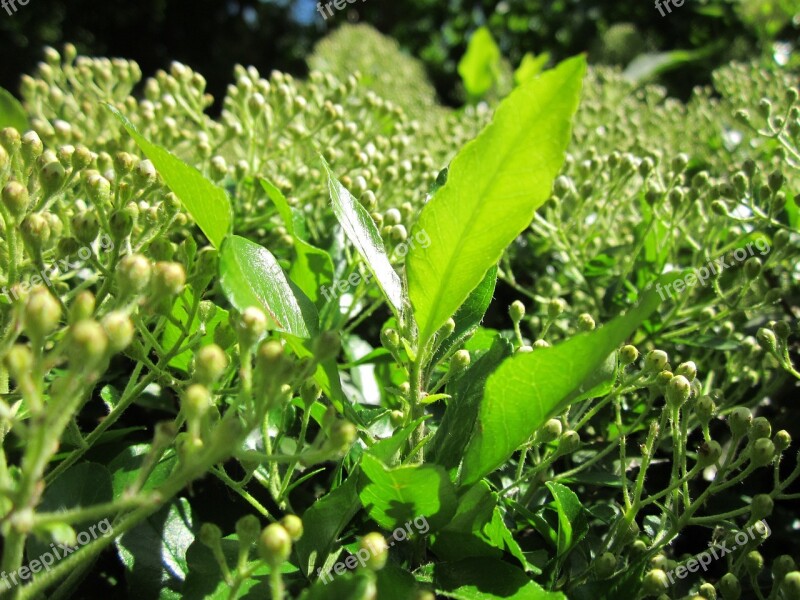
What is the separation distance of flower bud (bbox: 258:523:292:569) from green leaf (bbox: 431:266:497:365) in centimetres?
30

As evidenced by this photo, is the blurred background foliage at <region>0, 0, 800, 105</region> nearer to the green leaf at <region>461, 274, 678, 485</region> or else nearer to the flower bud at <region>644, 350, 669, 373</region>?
the flower bud at <region>644, 350, 669, 373</region>

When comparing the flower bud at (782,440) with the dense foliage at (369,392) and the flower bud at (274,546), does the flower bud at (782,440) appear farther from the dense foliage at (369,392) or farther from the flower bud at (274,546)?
the flower bud at (274,546)

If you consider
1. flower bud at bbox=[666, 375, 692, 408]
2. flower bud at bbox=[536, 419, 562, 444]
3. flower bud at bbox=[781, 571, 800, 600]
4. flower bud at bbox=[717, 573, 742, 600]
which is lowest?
flower bud at bbox=[717, 573, 742, 600]

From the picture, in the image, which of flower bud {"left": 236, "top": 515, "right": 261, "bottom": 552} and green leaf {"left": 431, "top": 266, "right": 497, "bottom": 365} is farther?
green leaf {"left": 431, "top": 266, "right": 497, "bottom": 365}

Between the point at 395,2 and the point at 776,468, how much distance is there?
5282 millimetres

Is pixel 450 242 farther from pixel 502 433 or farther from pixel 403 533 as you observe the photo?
pixel 403 533

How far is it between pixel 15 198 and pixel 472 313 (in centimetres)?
45

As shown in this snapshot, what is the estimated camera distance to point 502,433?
586 millimetres

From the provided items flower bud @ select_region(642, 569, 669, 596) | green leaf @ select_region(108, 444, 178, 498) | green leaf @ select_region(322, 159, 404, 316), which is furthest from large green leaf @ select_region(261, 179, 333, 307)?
flower bud @ select_region(642, 569, 669, 596)

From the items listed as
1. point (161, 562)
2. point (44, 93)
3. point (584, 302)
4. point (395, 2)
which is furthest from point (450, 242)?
point (395, 2)

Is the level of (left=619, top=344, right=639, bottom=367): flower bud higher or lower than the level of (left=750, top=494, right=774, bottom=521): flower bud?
higher

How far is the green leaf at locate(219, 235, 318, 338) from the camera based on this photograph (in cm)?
52

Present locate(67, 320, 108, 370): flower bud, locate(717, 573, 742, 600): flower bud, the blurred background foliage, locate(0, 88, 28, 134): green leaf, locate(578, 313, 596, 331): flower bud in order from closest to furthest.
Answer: locate(67, 320, 108, 370): flower bud → locate(717, 573, 742, 600): flower bud → locate(578, 313, 596, 331): flower bud → locate(0, 88, 28, 134): green leaf → the blurred background foliage

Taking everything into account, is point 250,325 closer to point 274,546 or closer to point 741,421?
point 274,546
